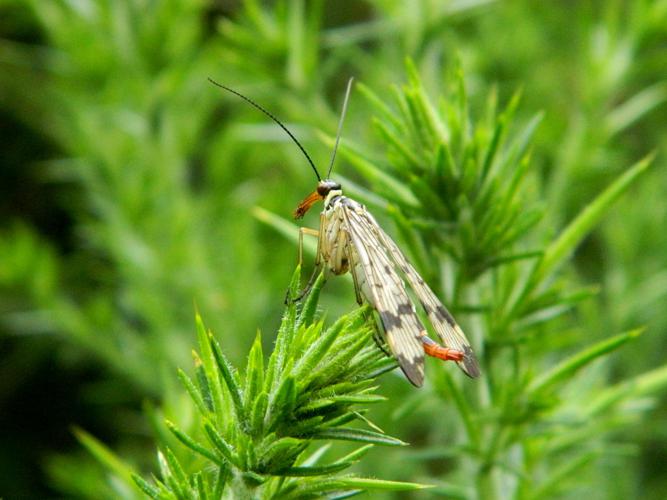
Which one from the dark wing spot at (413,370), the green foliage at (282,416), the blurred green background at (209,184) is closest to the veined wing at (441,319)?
the dark wing spot at (413,370)

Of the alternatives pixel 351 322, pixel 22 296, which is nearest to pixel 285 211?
pixel 22 296

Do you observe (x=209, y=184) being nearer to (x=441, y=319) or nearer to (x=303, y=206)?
(x=303, y=206)

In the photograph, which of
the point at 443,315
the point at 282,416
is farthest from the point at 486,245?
the point at 282,416

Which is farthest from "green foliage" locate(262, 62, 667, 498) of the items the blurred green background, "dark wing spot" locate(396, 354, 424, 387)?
the blurred green background

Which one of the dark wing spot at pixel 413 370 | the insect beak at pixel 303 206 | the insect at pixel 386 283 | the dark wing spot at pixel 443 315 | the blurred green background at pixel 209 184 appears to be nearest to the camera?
the dark wing spot at pixel 413 370

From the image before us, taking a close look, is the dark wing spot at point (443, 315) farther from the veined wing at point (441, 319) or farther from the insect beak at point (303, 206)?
the insect beak at point (303, 206)

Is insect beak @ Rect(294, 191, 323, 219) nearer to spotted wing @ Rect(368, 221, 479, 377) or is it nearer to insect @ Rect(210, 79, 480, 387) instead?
insect @ Rect(210, 79, 480, 387)

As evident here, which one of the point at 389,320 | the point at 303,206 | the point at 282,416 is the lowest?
the point at 282,416

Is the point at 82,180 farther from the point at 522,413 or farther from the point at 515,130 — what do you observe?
the point at 522,413
